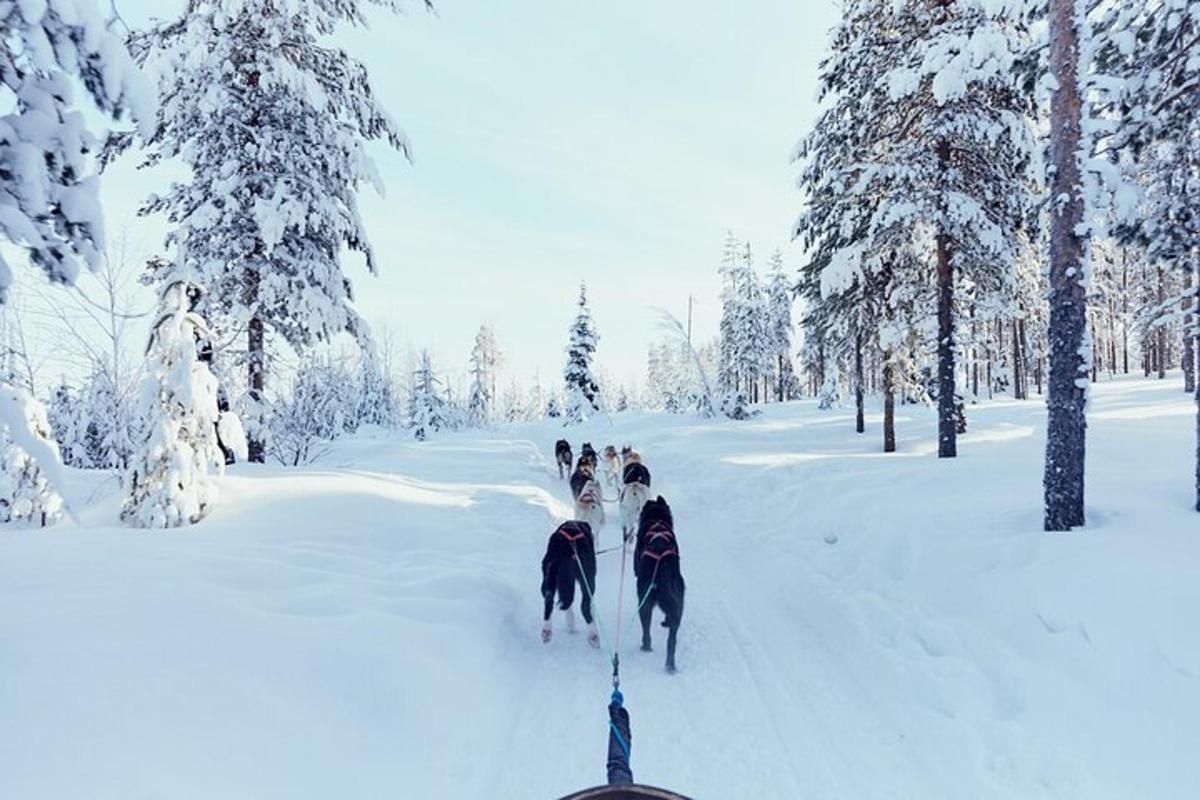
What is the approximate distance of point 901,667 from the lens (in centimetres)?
595

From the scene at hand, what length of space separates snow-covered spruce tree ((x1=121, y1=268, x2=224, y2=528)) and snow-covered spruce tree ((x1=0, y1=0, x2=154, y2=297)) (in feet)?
16.4

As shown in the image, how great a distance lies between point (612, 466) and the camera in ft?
61.0

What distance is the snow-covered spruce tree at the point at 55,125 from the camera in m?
3.04

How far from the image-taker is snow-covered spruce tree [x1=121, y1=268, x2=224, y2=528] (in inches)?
294

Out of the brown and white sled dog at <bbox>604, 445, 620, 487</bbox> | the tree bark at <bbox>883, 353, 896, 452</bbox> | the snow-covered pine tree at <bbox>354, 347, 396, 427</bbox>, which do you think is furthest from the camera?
the snow-covered pine tree at <bbox>354, 347, 396, 427</bbox>

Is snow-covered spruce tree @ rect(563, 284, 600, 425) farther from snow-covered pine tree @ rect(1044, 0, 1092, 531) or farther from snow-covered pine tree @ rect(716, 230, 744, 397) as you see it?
snow-covered pine tree @ rect(1044, 0, 1092, 531)

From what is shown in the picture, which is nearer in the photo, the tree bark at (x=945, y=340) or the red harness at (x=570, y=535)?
the red harness at (x=570, y=535)

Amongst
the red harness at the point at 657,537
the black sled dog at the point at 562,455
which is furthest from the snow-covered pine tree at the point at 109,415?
the black sled dog at the point at 562,455

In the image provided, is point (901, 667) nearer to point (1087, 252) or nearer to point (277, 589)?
point (1087, 252)

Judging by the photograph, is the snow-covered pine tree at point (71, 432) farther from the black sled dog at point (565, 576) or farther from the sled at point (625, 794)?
the sled at point (625, 794)

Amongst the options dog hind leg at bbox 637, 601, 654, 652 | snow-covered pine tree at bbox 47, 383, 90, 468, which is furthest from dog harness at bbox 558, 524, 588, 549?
snow-covered pine tree at bbox 47, 383, 90, 468

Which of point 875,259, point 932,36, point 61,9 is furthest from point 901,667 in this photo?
point 932,36

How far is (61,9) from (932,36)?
14.0m

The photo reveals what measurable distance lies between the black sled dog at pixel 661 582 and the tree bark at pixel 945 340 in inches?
369
